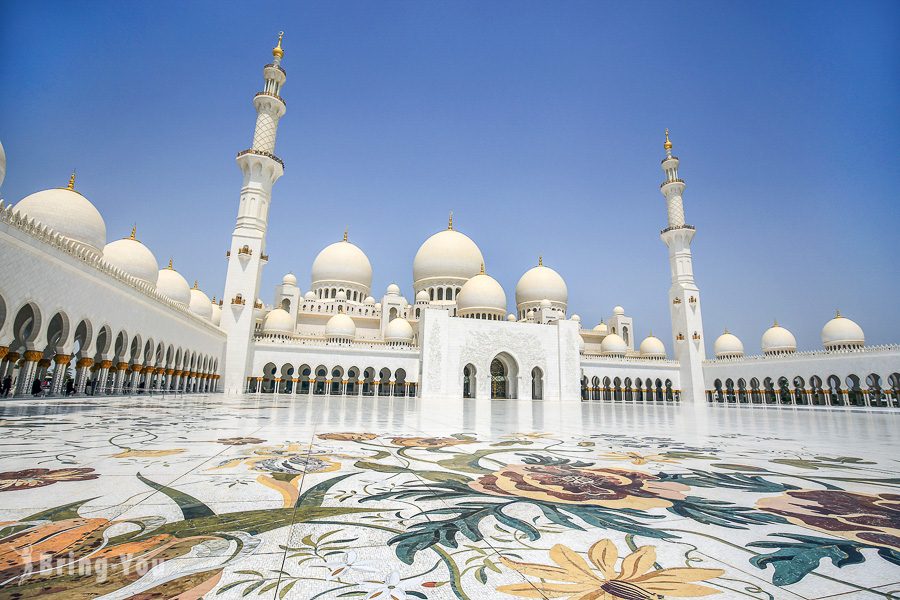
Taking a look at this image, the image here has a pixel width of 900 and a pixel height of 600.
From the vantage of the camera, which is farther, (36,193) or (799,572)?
(36,193)

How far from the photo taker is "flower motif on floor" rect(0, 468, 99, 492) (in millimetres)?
1785

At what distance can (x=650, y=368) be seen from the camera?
91.4ft

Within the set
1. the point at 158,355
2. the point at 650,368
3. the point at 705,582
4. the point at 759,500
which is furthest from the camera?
the point at 650,368

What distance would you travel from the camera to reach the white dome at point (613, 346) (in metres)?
29.1

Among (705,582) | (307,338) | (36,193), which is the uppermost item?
(36,193)

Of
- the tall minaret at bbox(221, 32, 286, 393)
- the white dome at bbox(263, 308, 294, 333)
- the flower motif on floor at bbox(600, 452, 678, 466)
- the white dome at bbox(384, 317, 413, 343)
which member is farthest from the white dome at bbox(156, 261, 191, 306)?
the flower motif on floor at bbox(600, 452, 678, 466)

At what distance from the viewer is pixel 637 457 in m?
2.95

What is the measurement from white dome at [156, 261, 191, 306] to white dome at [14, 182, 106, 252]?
6.15m

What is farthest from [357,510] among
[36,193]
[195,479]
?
[36,193]

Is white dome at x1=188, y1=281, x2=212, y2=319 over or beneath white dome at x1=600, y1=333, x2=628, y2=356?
over

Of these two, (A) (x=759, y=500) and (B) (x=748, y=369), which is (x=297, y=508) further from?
(B) (x=748, y=369)

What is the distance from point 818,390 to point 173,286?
31.8 meters

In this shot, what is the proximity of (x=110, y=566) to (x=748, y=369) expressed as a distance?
97.4ft

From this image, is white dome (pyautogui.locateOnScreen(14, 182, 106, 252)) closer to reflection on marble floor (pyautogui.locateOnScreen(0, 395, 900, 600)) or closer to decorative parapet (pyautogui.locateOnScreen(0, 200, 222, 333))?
decorative parapet (pyautogui.locateOnScreen(0, 200, 222, 333))
